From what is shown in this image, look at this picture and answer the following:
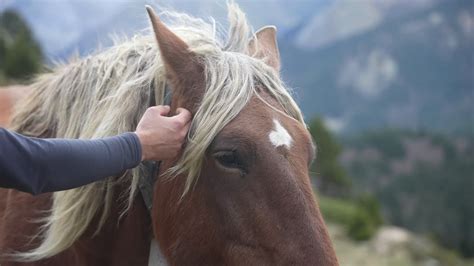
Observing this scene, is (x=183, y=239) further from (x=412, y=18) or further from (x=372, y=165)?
(x=412, y=18)

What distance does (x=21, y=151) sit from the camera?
1.73 m

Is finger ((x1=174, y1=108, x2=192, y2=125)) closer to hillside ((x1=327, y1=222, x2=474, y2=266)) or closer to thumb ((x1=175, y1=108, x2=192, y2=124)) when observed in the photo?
thumb ((x1=175, y1=108, x2=192, y2=124))

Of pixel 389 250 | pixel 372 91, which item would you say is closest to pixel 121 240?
pixel 389 250

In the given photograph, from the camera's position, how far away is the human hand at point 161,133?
2098 mm

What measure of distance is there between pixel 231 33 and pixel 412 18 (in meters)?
160

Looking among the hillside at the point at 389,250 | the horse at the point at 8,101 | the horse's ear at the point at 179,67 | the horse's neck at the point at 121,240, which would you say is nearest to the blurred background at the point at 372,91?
the hillside at the point at 389,250

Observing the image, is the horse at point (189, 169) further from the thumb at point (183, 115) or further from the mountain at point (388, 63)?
the mountain at point (388, 63)

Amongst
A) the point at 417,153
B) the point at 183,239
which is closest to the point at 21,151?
the point at 183,239

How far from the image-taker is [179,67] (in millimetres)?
2311

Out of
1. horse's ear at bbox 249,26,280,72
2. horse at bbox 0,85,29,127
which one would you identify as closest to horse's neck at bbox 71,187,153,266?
horse's ear at bbox 249,26,280,72

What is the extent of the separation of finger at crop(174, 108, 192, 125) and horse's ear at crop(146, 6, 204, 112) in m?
0.03

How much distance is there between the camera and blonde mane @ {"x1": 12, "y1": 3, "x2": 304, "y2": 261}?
2.21m

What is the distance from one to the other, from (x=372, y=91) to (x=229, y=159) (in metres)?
144

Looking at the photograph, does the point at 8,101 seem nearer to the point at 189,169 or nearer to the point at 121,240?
the point at 121,240
